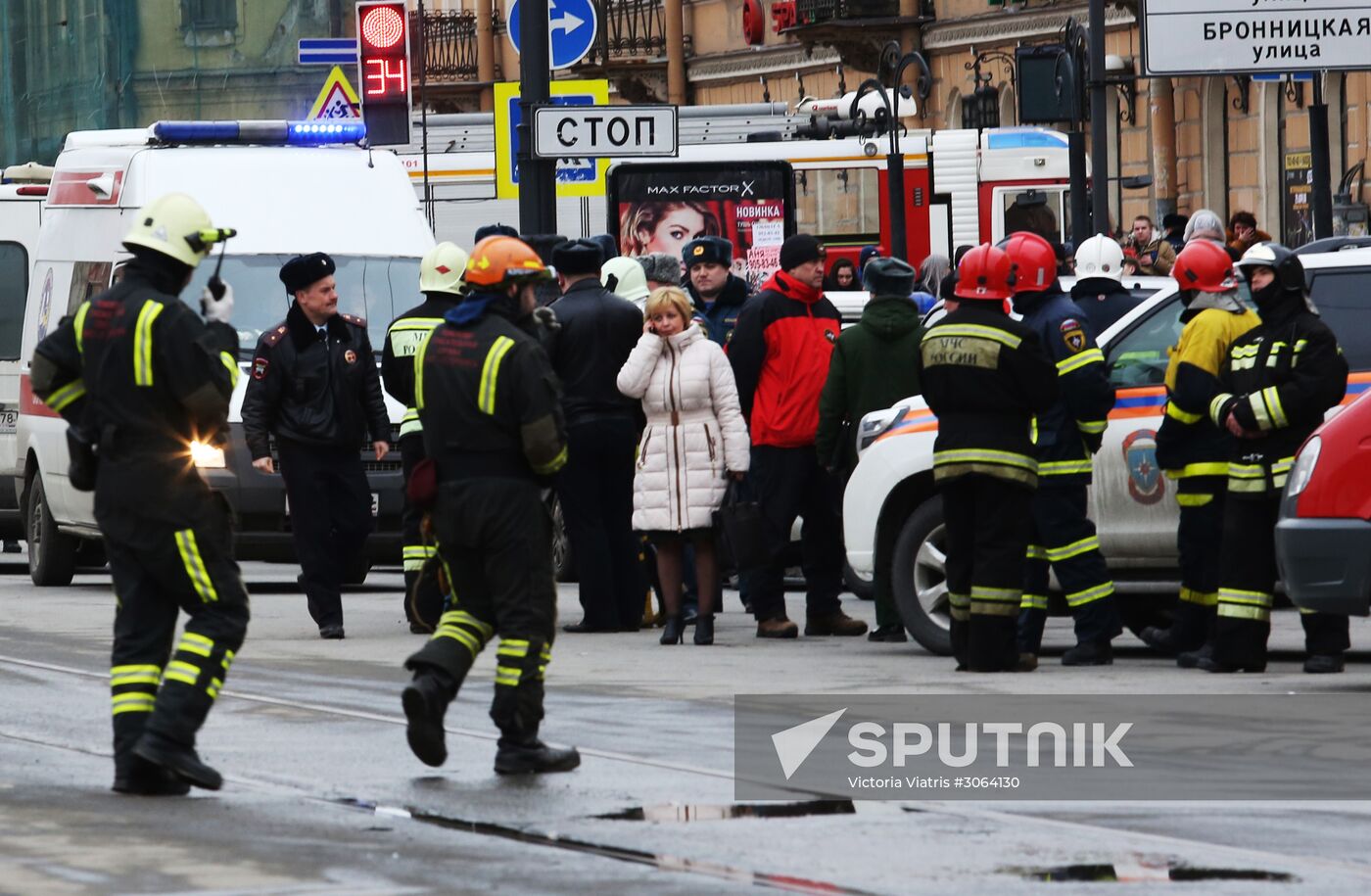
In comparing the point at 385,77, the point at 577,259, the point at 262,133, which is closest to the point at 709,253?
the point at 577,259

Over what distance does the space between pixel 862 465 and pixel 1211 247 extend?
6.64 feet

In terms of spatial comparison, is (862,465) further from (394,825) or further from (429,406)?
(394,825)

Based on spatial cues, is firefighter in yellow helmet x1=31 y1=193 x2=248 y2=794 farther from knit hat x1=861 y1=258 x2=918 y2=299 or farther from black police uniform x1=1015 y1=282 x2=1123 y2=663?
knit hat x1=861 y1=258 x2=918 y2=299

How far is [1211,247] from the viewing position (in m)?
12.5

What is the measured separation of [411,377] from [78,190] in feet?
18.1

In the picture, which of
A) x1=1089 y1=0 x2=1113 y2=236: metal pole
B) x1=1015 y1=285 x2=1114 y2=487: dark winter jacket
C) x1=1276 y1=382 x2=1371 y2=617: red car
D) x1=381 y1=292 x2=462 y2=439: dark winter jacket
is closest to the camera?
x1=1276 y1=382 x2=1371 y2=617: red car

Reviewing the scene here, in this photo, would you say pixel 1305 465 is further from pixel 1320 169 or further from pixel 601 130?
pixel 601 130

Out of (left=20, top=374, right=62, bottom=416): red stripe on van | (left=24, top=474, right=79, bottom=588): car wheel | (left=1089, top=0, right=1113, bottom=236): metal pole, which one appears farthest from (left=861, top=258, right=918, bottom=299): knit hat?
(left=1089, top=0, right=1113, bottom=236): metal pole

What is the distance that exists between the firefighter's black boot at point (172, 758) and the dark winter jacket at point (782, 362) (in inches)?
225

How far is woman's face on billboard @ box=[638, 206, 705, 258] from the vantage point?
27.5 meters

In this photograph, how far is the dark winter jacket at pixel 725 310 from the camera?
15.5m

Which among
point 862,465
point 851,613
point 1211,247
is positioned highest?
point 1211,247

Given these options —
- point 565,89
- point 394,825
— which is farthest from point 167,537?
point 565,89

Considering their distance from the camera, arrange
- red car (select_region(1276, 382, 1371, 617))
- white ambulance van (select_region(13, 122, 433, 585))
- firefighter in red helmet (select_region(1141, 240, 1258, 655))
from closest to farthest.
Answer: red car (select_region(1276, 382, 1371, 617))
firefighter in red helmet (select_region(1141, 240, 1258, 655))
white ambulance van (select_region(13, 122, 433, 585))
